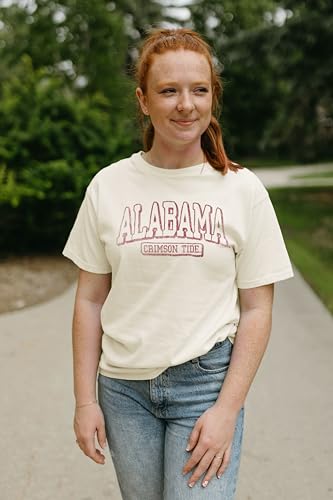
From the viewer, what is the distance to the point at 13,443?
3996 millimetres

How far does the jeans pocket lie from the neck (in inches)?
19.3

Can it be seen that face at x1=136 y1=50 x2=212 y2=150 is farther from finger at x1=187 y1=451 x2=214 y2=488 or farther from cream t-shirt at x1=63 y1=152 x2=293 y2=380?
finger at x1=187 y1=451 x2=214 y2=488

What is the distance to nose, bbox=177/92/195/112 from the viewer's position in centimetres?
187

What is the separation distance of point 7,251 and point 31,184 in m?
1.27

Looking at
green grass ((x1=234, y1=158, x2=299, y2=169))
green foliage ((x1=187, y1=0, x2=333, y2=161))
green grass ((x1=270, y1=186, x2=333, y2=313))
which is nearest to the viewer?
green grass ((x1=270, y1=186, x2=333, y2=313))

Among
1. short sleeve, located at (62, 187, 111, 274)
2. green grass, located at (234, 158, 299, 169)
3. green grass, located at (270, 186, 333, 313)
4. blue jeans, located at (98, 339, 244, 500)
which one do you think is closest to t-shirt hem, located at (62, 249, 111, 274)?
short sleeve, located at (62, 187, 111, 274)

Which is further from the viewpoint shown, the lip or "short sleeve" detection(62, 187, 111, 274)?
"short sleeve" detection(62, 187, 111, 274)

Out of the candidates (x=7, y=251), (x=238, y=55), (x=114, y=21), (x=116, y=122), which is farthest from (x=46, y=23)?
(x=7, y=251)

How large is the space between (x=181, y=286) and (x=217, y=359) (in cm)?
22

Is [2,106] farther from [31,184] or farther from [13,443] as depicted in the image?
[13,443]

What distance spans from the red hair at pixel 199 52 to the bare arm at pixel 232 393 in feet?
1.20

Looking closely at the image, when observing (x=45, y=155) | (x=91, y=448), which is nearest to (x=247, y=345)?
(x=91, y=448)

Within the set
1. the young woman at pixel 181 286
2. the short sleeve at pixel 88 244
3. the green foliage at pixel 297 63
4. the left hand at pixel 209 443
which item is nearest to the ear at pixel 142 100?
the young woman at pixel 181 286

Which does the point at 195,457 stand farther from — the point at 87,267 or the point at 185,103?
the point at 185,103
